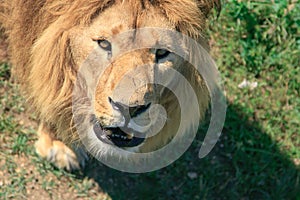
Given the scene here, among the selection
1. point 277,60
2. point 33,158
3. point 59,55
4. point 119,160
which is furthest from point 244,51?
point 59,55

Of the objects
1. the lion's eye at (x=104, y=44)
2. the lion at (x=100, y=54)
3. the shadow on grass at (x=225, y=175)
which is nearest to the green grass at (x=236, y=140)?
the shadow on grass at (x=225, y=175)

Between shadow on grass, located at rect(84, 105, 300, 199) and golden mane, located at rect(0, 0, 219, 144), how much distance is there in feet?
2.61

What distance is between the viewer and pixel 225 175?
3875 millimetres

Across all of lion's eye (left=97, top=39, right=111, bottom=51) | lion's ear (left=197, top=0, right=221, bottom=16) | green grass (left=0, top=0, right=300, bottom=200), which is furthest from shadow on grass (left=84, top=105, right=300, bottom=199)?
lion's eye (left=97, top=39, right=111, bottom=51)

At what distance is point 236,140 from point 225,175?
243 millimetres

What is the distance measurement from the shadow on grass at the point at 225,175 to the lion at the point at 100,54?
2.30 ft

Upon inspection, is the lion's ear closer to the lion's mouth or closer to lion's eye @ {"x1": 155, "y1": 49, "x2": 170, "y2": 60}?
lion's eye @ {"x1": 155, "y1": 49, "x2": 170, "y2": 60}

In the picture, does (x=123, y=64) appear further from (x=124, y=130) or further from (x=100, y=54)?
(x=124, y=130)

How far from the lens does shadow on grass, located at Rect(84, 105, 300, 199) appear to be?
377 centimetres

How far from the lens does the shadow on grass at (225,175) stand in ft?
12.4

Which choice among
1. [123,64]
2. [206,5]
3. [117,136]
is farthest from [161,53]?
[117,136]

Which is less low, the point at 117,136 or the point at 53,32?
the point at 53,32

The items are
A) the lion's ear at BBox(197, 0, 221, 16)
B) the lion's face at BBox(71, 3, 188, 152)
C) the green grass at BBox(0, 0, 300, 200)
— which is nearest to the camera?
the lion's face at BBox(71, 3, 188, 152)

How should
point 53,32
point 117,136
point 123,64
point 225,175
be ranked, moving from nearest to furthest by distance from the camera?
point 123,64, point 53,32, point 117,136, point 225,175
